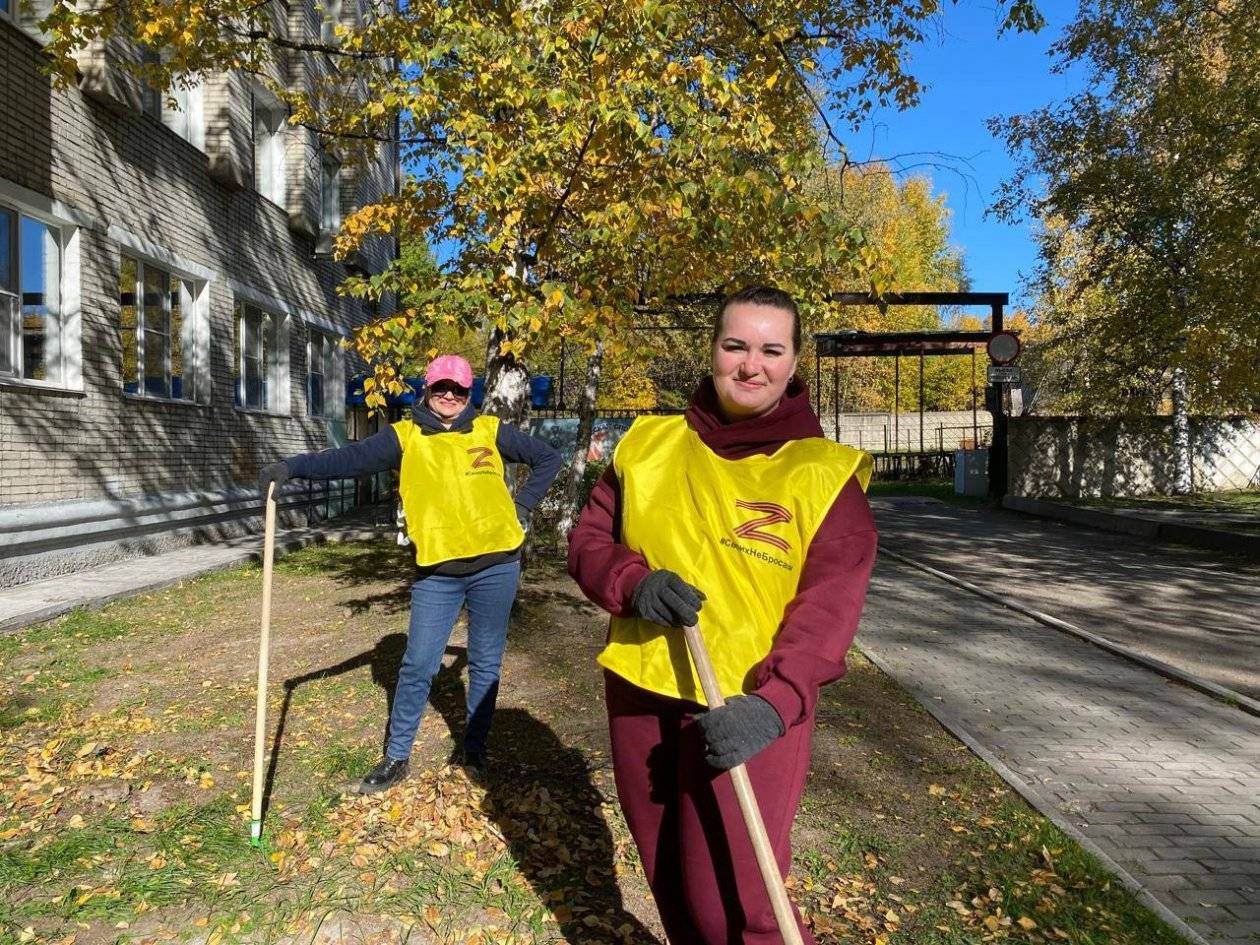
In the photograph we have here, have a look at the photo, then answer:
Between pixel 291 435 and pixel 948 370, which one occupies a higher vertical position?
pixel 948 370

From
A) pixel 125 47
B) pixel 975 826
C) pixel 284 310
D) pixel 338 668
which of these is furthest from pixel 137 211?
pixel 975 826

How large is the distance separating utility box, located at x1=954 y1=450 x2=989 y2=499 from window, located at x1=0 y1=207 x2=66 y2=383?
2082 centimetres

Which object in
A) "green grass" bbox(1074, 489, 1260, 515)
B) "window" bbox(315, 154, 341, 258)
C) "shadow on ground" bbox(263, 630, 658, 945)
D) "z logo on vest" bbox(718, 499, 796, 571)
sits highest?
"window" bbox(315, 154, 341, 258)

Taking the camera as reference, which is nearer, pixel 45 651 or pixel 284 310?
pixel 45 651

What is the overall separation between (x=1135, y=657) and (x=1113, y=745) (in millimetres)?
2204

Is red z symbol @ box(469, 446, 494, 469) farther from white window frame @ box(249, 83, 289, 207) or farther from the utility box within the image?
the utility box

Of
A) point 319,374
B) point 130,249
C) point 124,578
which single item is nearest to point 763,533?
point 124,578

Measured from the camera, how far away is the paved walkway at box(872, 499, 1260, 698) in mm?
7590

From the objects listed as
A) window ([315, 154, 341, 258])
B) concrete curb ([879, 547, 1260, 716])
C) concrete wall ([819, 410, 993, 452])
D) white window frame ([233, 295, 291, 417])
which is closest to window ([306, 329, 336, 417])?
white window frame ([233, 295, 291, 417])

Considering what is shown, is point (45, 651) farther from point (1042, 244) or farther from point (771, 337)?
point (1042, 244)

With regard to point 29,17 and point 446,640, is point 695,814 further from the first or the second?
point 29,17

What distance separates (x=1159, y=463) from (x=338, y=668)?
2262 centimetres

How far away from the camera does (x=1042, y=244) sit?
20.7 meters

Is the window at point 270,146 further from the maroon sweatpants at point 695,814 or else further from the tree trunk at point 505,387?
the maroon sweatpants at point 695,814
